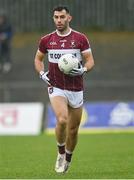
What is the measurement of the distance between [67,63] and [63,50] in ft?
1.53

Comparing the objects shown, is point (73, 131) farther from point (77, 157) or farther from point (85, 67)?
point (77, 157)

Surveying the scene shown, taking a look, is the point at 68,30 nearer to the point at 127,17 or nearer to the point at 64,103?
the point at 64,103

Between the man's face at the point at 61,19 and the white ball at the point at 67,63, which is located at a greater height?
the man's face at the point at 61,19

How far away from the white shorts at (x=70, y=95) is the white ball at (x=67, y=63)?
1.31 feet

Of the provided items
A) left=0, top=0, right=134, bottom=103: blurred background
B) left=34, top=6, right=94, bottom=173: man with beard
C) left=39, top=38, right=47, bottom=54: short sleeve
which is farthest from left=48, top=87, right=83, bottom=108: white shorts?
left=0, top=0, right=134, bottom=103: blurred background

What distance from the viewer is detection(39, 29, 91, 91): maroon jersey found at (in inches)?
499

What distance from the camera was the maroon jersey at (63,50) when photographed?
12664 millimetres

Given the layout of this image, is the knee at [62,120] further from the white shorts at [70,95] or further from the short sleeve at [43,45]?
the short sleeve at [43,45]

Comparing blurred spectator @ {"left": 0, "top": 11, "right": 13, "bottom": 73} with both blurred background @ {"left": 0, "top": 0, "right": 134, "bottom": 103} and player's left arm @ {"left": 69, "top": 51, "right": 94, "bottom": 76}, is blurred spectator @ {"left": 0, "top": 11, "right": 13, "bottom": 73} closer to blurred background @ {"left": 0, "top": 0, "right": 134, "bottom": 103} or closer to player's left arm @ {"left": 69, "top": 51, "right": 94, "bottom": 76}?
blurred background @ {"left": 0, "top": 0, "right": 134, "bottom": 103}

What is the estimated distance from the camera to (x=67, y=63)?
1227 centimetres

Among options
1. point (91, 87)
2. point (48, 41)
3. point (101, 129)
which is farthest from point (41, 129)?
point (48, 41)

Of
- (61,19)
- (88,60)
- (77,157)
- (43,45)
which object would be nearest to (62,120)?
(88,60)

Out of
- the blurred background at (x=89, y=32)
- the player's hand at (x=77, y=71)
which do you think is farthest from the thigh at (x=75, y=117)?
the blurred background at (x=89, y=32)

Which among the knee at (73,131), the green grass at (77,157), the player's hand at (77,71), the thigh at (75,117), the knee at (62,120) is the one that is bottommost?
the green grass at (77,157)
